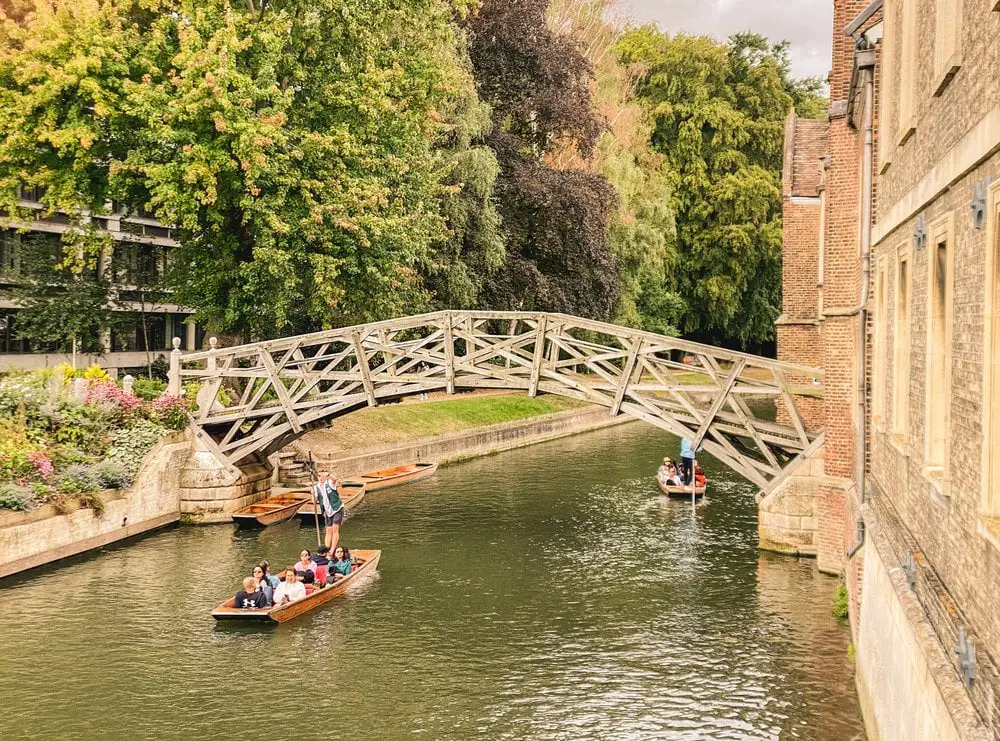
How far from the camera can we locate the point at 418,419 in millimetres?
34188

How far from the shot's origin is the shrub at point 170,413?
22.9 metres

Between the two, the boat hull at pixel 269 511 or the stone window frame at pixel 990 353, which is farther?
the boat hull at pixel 269 511

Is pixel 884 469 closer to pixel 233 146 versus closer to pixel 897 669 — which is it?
→ pixel 897 669

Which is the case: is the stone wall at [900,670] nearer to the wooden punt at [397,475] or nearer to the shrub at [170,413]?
the shrub at [170,413]

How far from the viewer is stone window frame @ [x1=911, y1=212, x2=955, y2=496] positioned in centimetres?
708

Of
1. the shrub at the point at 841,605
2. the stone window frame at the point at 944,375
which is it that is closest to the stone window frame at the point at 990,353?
the stone window frame at the point at 944,375

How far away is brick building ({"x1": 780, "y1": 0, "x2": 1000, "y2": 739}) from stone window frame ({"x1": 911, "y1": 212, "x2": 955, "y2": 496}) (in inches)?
0.6

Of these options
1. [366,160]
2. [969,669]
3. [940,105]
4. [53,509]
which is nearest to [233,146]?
[366,160]

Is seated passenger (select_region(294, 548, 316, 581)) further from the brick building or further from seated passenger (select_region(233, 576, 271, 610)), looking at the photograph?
the brick building

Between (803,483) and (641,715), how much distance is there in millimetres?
8329

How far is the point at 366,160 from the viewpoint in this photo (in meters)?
25.7

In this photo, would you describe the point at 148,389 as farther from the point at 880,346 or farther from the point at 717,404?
the point at 880,346

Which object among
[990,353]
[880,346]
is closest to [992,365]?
[990,353]

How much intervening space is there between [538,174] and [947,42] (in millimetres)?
31531
